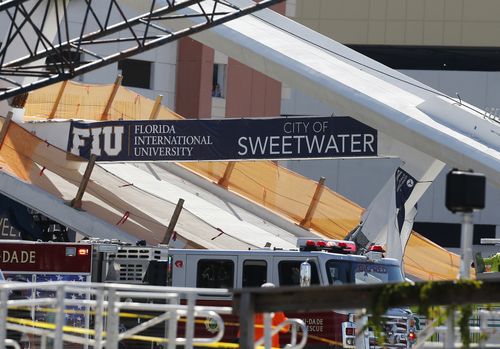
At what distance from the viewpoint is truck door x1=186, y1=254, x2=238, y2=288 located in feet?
A: 76.5

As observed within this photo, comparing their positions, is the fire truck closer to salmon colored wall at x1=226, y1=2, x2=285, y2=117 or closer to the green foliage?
the green foliage

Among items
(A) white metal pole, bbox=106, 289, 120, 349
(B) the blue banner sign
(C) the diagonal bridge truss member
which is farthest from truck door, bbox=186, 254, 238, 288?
(A) white metal pole, bbox=106, 289, 120, 349

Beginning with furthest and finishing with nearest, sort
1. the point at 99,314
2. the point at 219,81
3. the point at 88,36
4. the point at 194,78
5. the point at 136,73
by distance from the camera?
the point at 219,81 < the point at 136,73 < the point at 194,78 < the point at 88,36 < the point at 99,314

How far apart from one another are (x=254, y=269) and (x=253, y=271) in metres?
0.04

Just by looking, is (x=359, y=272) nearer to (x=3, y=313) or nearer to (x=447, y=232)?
(x=3, y=313)

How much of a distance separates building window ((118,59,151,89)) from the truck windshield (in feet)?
112

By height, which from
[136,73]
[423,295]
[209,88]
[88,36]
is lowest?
[423,295]

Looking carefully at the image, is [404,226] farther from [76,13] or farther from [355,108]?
[76,13]

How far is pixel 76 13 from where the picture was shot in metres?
52.7

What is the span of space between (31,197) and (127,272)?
305 inches

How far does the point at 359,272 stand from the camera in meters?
23.2

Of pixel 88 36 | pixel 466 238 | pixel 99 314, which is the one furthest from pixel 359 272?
pixel 466 238

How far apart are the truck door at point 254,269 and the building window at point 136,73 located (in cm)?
3384

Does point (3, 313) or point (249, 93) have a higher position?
point (249, 93)
